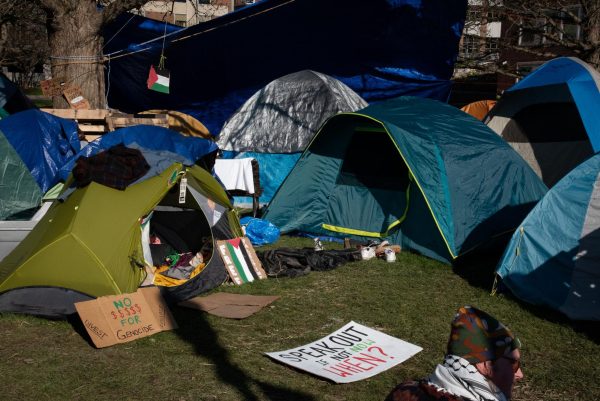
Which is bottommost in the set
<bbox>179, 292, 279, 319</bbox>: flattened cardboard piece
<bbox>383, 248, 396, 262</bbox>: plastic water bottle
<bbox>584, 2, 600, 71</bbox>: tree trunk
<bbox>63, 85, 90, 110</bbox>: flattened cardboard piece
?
<bbox>383, 248, 396, 262</bbox>: plastic water bottle

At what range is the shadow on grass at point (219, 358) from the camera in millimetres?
4387

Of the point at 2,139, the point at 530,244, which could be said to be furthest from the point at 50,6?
the point at 530,244

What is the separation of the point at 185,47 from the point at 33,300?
9.60m

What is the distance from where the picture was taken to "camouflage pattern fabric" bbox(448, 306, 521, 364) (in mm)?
2447

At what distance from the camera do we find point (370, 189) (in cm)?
840

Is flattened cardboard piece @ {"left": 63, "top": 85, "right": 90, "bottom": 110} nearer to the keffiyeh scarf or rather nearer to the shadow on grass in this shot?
the shadow on grass

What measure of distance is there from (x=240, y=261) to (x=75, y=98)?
4997mm

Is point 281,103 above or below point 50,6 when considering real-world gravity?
below

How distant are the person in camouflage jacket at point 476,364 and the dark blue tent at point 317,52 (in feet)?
37.0

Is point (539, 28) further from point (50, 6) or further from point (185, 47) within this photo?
point (50, 6)

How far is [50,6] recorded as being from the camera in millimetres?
10195

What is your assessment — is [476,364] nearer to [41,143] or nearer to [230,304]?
[230,304]

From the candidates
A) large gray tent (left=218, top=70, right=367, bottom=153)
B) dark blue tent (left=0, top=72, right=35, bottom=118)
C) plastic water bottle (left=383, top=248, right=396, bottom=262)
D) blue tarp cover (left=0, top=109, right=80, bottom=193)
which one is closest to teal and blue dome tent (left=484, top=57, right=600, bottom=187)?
large gray tent (left=218, top=70, right=367, bottom=153)

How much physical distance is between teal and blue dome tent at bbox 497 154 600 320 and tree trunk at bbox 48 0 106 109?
697 centimetres
